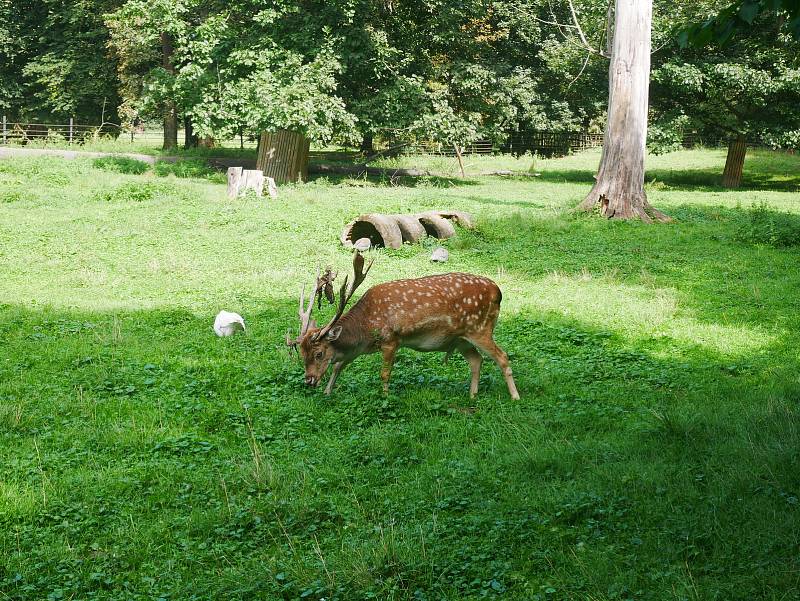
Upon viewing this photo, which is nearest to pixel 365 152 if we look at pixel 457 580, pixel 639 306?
pixel 639 306

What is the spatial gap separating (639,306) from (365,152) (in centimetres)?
2617

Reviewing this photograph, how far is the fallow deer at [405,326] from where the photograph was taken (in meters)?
8.22

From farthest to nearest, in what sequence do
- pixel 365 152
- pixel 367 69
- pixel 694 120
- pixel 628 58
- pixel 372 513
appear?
pixel 365 152
pixel 694 120
pixel 367 69
pixel 628 58
pixel 372 513

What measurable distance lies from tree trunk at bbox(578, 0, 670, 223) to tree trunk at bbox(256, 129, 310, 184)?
1047cm

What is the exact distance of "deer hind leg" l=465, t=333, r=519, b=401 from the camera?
8281 millimetres

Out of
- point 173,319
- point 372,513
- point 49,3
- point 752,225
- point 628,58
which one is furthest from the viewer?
point 49,3

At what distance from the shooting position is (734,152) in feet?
96.9

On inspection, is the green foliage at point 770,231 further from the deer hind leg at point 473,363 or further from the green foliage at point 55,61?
the green foliage at point 55,61

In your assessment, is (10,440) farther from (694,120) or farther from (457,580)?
(694,120)

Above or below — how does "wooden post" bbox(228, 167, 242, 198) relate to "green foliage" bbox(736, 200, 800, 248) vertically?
below

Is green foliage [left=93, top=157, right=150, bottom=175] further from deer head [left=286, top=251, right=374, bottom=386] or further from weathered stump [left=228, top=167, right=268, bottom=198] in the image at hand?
deer head [left=286, top=251, right=374, bottom=386]

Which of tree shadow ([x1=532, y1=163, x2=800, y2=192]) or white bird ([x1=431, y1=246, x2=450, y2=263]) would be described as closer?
white bird ([x1=431, y1=246, x2=450, y2=263])

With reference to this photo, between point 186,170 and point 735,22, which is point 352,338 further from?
point 186,170

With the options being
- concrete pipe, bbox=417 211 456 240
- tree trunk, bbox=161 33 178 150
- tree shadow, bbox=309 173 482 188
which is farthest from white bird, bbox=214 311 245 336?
tree trunk, bbox=161 33 178 150
